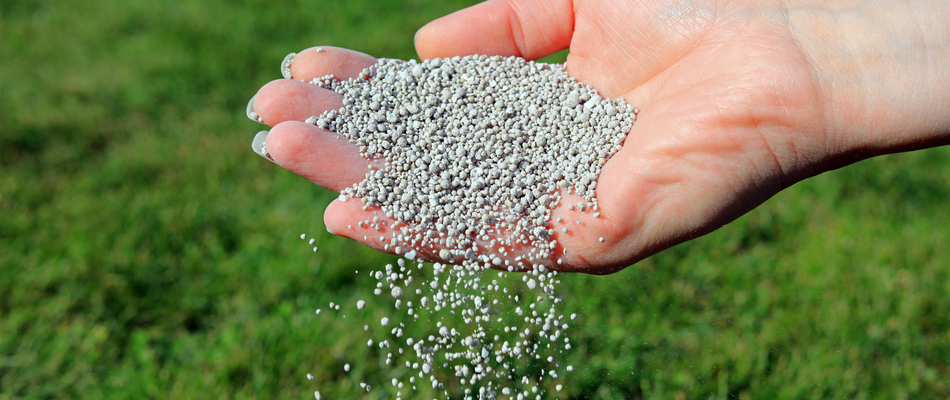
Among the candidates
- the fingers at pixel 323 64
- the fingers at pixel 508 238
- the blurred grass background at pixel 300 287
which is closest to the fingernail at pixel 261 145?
the fingers at pixel 508 238

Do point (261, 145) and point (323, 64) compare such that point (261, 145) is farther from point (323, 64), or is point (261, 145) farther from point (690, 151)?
point (690, 151)

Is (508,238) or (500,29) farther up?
(500,29)

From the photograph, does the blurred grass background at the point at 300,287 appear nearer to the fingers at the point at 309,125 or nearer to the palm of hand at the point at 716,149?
the palm of hand at the point at 716,149

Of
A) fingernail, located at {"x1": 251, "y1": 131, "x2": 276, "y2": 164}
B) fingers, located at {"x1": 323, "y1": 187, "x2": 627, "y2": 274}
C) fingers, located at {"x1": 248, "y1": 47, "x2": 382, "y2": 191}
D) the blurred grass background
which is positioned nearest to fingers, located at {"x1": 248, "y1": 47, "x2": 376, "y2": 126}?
fingers, located at {"x1": 248, "y1": 47, "x2": 382, "y2": 191}

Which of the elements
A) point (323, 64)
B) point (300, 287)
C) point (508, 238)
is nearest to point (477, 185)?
point (508, 238)

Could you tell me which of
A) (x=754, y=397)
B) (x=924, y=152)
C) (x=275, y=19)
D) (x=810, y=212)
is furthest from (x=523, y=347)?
(x=275, y=19)

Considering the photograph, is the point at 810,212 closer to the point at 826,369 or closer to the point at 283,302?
the point at 826,369
